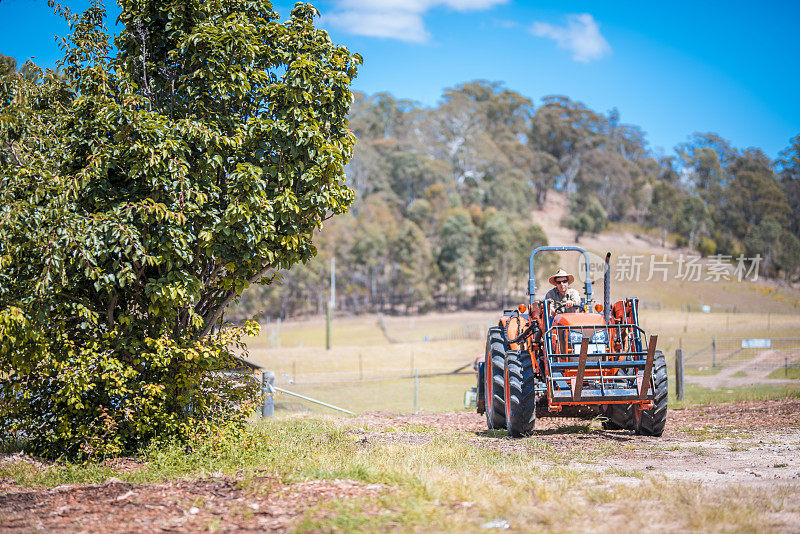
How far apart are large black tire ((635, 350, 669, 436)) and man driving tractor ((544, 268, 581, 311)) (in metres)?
1.66

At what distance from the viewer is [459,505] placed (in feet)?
22.1

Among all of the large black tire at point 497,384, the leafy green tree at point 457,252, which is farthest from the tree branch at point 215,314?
the leafy green tree at point 457,252

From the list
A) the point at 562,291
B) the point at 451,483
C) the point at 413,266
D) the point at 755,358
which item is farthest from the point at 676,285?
the point at 451,483

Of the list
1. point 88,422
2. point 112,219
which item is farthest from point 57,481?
point 112,219

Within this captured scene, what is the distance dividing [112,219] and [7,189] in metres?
1.31

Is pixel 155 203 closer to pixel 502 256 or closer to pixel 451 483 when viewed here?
pixel 451 483

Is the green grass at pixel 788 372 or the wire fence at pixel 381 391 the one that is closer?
the wire fence at pixel 381 391

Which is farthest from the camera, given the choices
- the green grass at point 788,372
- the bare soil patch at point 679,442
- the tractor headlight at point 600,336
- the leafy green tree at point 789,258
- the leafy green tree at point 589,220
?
the leafy green tree at point 589,220

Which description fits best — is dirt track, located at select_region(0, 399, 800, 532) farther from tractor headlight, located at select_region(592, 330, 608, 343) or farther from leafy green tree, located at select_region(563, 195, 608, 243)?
leafy green tree, located at select_region(563, 195, 608, 243)

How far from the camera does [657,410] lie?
36.4ft

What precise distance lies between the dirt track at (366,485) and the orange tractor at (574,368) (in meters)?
0.41

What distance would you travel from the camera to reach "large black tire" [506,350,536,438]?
1080 cm

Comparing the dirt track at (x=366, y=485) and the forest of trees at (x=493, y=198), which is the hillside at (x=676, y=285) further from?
the dirt track at (x=366, y=485)

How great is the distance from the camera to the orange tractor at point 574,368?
10266mm
